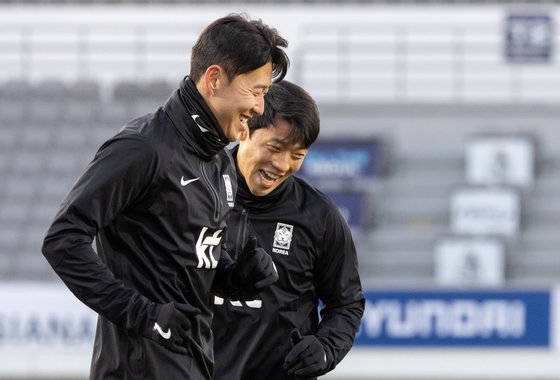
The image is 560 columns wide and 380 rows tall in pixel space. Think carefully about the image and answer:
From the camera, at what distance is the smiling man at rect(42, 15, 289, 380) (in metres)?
2.88

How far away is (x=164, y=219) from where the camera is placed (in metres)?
3.05

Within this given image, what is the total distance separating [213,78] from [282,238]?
117 cm

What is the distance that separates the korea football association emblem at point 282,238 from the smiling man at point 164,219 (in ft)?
2.94

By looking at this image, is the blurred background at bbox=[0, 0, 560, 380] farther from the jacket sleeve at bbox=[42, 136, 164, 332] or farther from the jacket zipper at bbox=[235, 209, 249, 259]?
the jacket sleeve at bbox=[42, 136, 164, 332]

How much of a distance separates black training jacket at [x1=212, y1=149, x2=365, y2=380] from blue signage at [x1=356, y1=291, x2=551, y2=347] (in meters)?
8.43

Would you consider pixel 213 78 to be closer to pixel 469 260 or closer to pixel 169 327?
pixel 169 327

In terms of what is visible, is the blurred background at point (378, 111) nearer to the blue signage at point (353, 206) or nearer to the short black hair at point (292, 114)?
the blue signage at point (353, 206)

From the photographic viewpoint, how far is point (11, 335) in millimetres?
12359

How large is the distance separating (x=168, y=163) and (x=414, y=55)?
14834mm

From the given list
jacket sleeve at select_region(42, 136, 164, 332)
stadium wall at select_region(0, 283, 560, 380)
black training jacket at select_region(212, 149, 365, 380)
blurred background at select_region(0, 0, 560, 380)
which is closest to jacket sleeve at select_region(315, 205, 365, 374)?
→ black training jacket at select_region(212, 149, 365, 380)

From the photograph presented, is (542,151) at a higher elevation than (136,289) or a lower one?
lower

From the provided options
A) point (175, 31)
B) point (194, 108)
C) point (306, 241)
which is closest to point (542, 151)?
point (175, 31)

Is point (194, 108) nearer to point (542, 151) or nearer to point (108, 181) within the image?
point (108, 181)

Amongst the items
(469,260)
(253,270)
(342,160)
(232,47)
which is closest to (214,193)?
(253,270)
